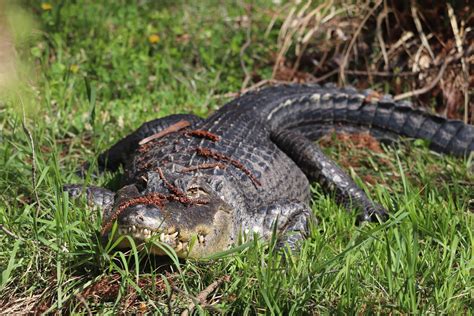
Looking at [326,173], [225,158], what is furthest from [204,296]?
[326,173]

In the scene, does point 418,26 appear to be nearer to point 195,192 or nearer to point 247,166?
point 247,166

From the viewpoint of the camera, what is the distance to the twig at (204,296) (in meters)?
2.77

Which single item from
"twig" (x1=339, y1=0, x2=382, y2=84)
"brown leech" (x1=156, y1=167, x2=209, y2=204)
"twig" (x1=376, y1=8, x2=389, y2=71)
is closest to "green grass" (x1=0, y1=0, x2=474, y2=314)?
"brown leech" (x1=156, y1=167, x2=209, y2=204)

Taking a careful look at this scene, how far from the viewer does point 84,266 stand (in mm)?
3119

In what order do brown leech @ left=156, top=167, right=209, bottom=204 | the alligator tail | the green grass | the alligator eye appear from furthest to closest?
the alligator tail < the alligator eye < brown leech @ left=156, top=167, right=209, bottom=204 < the green grass

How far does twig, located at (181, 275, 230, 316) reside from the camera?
2.77 meters

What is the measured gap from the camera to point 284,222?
3.74 meters

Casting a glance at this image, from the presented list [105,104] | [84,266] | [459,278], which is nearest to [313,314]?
[459,278]

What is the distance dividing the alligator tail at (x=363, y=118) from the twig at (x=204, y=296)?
215 centimetres

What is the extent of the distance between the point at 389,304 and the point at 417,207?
1.11 meters

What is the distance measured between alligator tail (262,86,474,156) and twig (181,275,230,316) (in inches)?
84.6

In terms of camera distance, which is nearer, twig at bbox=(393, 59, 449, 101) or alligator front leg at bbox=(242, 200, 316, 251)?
alligator front leg at bbox=(242, 200, 316, 251)

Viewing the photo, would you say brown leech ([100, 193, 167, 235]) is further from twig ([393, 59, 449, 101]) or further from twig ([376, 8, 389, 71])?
twig ([376, 8, 389, 71])

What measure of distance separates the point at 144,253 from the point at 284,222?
3.32 feet
